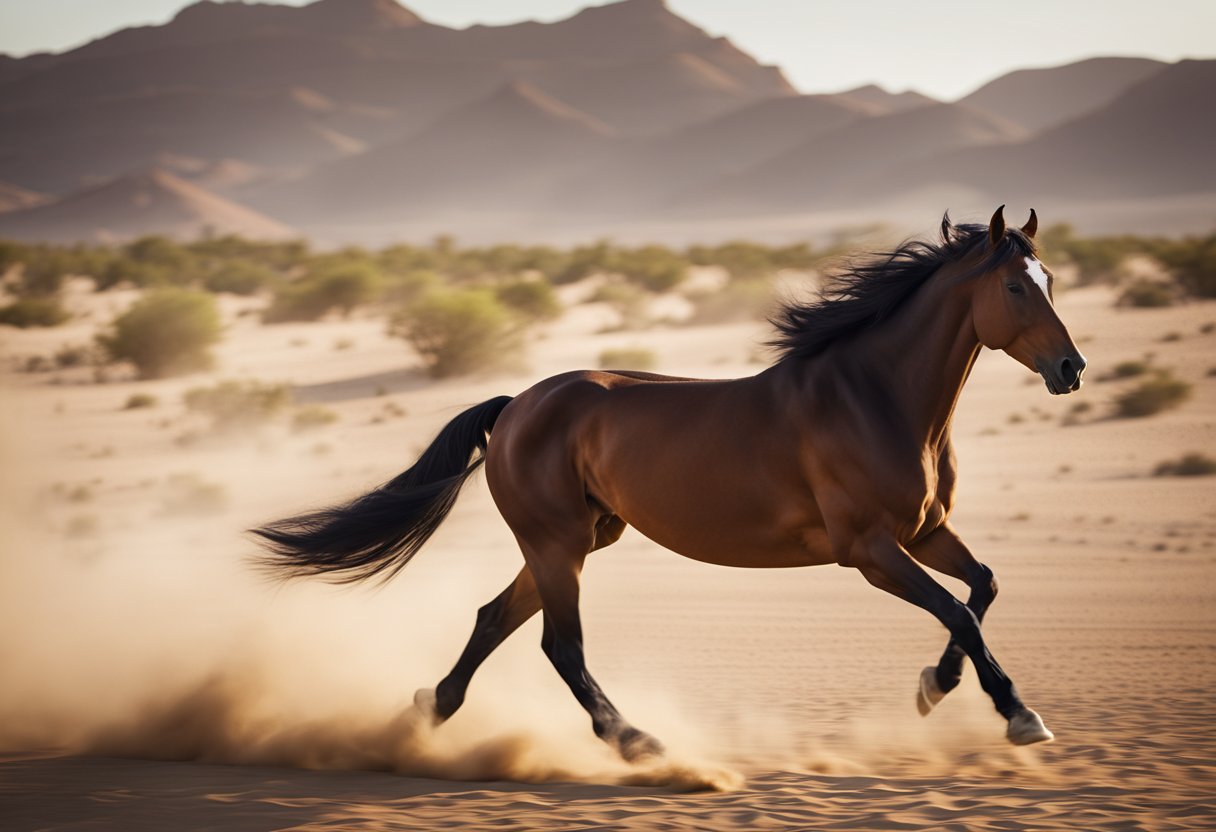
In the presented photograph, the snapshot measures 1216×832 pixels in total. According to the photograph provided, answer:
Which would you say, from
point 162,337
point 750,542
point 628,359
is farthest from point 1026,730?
point 162,337

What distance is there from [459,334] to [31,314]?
426 inches

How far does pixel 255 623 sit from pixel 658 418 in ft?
10.8

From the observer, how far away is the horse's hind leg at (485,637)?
243 inches

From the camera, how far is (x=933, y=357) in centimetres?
552

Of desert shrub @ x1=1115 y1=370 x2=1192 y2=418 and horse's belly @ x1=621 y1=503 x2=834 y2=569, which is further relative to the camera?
desert shrub @ x1=1115 y1=370 x2=1192 y2=418

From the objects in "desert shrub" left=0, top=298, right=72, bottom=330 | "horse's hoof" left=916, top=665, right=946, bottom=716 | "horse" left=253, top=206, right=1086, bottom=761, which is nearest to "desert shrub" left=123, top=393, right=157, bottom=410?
"desert shrub" left=0, top=298, right=72, bottom=330

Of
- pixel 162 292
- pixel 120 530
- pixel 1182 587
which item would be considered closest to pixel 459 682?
pixel 1182 587

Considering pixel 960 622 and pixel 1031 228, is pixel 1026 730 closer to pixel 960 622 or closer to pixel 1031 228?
pixel 960 622

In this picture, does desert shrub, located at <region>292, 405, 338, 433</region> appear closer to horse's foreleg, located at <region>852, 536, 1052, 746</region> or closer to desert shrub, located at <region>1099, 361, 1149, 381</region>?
desert shrub, located at <region>1099, 361, 1149, 381</region>

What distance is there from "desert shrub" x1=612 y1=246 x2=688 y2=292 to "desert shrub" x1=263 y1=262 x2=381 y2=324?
8095mm

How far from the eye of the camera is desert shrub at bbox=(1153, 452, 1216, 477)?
49.3 ft

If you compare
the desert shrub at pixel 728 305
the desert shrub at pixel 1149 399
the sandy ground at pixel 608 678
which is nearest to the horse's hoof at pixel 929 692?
the sandy ground at pixel 608 678

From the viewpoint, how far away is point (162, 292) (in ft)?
84.6

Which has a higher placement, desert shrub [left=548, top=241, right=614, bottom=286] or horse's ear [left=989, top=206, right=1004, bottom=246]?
desert shrub [left=548, top=241, right=614, bottom=286]
